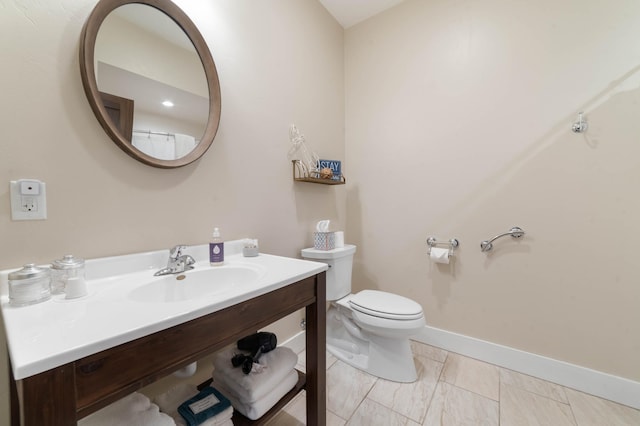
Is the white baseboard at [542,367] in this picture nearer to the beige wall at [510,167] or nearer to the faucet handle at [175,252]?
the beige wall at [510,167]

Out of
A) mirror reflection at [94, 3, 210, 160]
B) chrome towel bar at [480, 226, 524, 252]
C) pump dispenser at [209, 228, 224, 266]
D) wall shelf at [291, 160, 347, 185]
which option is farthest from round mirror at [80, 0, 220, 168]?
chrome towel bar at [480, 226, 524, 252]

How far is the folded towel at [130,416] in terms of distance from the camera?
71cm

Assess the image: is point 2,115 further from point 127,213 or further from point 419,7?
point 419,7

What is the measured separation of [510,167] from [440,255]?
71 cm

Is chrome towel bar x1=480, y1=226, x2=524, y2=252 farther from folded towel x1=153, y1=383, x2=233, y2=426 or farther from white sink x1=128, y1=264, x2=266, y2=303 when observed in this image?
folded towel x1=153, y1=383, x2=233, y2=426

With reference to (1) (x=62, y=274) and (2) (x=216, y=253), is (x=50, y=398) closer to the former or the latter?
(1) (x=62, y=274)

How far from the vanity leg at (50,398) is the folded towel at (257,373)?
1.90ft

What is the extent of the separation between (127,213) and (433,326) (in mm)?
2027

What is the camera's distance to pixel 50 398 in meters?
0.44

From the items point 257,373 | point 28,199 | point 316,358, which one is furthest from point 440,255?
point 28,199

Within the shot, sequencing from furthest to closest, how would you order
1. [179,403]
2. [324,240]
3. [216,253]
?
1. [324,240]
2. [216,253]
3. [179,403]

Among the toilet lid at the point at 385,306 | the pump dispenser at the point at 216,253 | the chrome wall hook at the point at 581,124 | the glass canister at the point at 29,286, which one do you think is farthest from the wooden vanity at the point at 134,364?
the chrome wall hook at the point at 581,124

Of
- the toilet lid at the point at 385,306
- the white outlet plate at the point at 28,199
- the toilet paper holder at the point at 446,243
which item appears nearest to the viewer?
the white outlet plate at the point at 28,199

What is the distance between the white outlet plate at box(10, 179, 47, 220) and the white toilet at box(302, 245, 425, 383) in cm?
122
